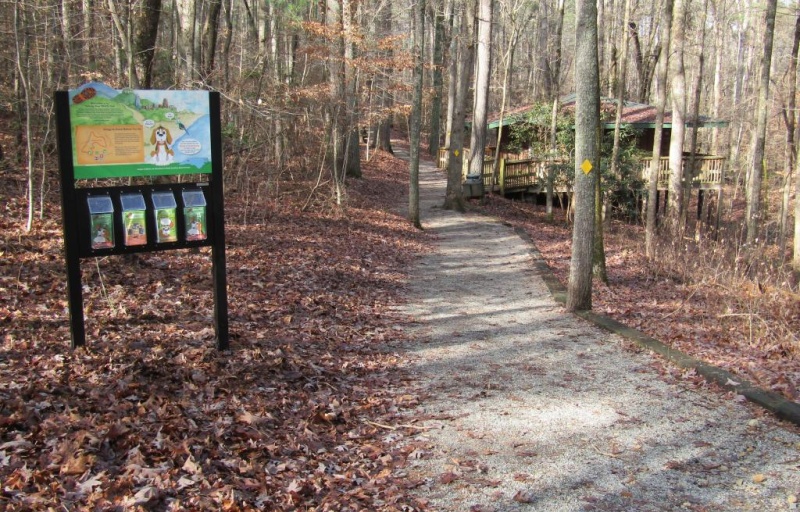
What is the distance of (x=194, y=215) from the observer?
588 cm

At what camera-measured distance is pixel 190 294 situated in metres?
7.96

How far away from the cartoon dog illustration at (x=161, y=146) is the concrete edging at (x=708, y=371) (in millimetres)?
5510

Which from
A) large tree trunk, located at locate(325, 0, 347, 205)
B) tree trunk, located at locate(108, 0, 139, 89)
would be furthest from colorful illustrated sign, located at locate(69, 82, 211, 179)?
large tree trunk, located at locate(325, 0, 347, 205)

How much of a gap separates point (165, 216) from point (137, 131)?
755mm

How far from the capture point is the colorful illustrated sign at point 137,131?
5.27 metres

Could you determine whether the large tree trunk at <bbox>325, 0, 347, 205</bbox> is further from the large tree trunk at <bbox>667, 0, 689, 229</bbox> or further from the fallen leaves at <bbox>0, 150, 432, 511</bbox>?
the large tree trunk at <bbox>667, 0, 689, 229</bbox>

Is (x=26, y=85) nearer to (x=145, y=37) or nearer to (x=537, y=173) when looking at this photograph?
(x=145, y=37)

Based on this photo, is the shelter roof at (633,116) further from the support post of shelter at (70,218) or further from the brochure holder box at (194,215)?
the support post of shelter at (70,218)

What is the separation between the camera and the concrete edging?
18.0ft

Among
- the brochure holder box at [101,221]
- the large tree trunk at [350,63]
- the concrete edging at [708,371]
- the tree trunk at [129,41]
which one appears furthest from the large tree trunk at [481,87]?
the brochure holder box at [101,221]

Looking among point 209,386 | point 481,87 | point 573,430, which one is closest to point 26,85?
point 209,386

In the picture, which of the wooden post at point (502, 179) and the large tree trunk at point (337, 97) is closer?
the large tree trunk at point (337, 97)

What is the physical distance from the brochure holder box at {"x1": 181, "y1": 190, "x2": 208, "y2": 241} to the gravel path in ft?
8.39

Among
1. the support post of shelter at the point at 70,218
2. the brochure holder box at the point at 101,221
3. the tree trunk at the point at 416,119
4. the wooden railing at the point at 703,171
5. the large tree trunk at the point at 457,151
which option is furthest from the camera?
the wooden railing at the point at 703,171
